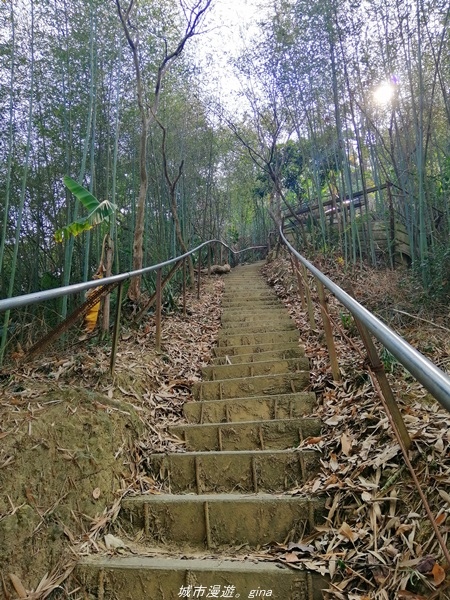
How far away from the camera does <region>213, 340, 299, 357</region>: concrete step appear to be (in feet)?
12.2

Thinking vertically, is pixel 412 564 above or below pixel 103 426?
below

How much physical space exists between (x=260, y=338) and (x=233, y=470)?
205cm

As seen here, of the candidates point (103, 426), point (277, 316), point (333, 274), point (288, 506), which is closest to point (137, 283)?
point (277, 316)

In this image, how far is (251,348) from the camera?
3879 millimetres

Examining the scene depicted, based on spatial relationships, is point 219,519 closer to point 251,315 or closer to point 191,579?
point 191,579

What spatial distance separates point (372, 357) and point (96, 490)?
1.29 meters

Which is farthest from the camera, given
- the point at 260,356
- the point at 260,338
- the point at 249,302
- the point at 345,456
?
the point at 249,302

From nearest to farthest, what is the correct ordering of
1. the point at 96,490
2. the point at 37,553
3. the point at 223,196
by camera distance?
1. the point at 37,553
2. the point at 96,490
3. the point at 223,196

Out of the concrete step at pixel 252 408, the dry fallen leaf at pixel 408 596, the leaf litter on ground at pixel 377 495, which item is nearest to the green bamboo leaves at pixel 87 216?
the concrete step at pixel 252 408

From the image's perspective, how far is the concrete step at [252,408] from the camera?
264 cm

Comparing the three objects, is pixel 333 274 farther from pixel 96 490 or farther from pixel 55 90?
pixel 96 490

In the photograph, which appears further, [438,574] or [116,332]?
[116,332]

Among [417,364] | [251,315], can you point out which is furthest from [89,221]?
[417,364]

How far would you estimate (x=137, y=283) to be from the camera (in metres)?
4.16
